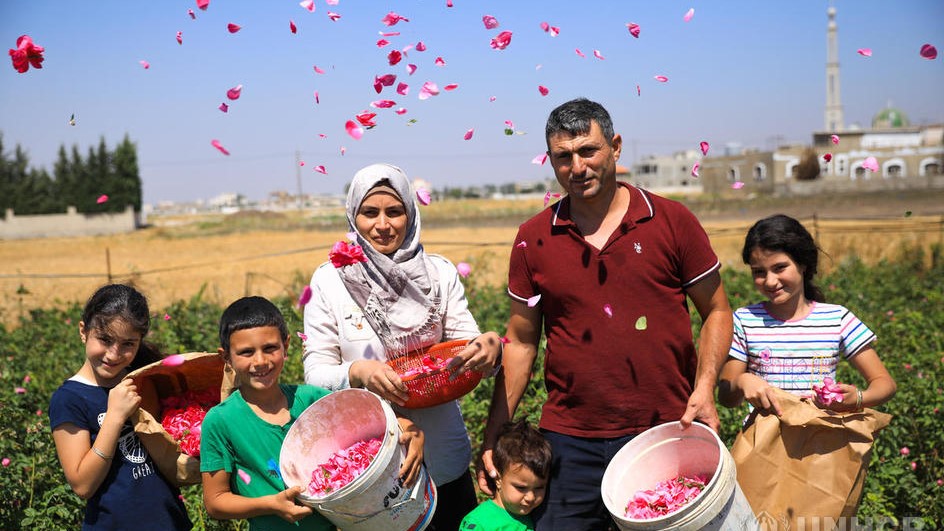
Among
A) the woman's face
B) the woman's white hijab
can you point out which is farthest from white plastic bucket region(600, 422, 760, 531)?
the woman's face

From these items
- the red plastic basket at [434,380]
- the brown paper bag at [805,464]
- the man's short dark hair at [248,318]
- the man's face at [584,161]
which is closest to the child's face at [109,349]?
the man's short dark hair at [248,318]

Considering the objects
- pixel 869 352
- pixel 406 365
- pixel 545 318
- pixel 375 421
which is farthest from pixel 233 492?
pixel 869 352

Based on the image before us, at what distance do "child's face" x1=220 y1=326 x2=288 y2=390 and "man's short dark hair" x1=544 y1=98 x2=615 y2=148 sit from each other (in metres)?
1.00

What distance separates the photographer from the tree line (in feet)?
142

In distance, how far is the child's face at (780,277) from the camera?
2.49 metres

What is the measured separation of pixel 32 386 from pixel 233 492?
344cm

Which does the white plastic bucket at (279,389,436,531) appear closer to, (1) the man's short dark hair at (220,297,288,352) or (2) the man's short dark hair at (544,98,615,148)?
(1) the man's short dark hair at (220,297,288,352)

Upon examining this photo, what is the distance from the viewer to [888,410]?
3891 millimetres

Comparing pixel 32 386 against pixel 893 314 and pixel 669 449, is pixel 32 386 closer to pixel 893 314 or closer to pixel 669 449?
pixel 669 449

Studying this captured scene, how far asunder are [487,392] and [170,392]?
2589 millimetres

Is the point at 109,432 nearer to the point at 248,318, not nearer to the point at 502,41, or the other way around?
the point at 248,318

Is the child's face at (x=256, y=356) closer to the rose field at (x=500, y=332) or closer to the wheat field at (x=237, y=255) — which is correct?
the rose field at (x=500, y=332)

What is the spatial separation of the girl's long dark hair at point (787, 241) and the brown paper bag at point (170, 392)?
1691mm

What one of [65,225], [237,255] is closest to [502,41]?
[237,255]
